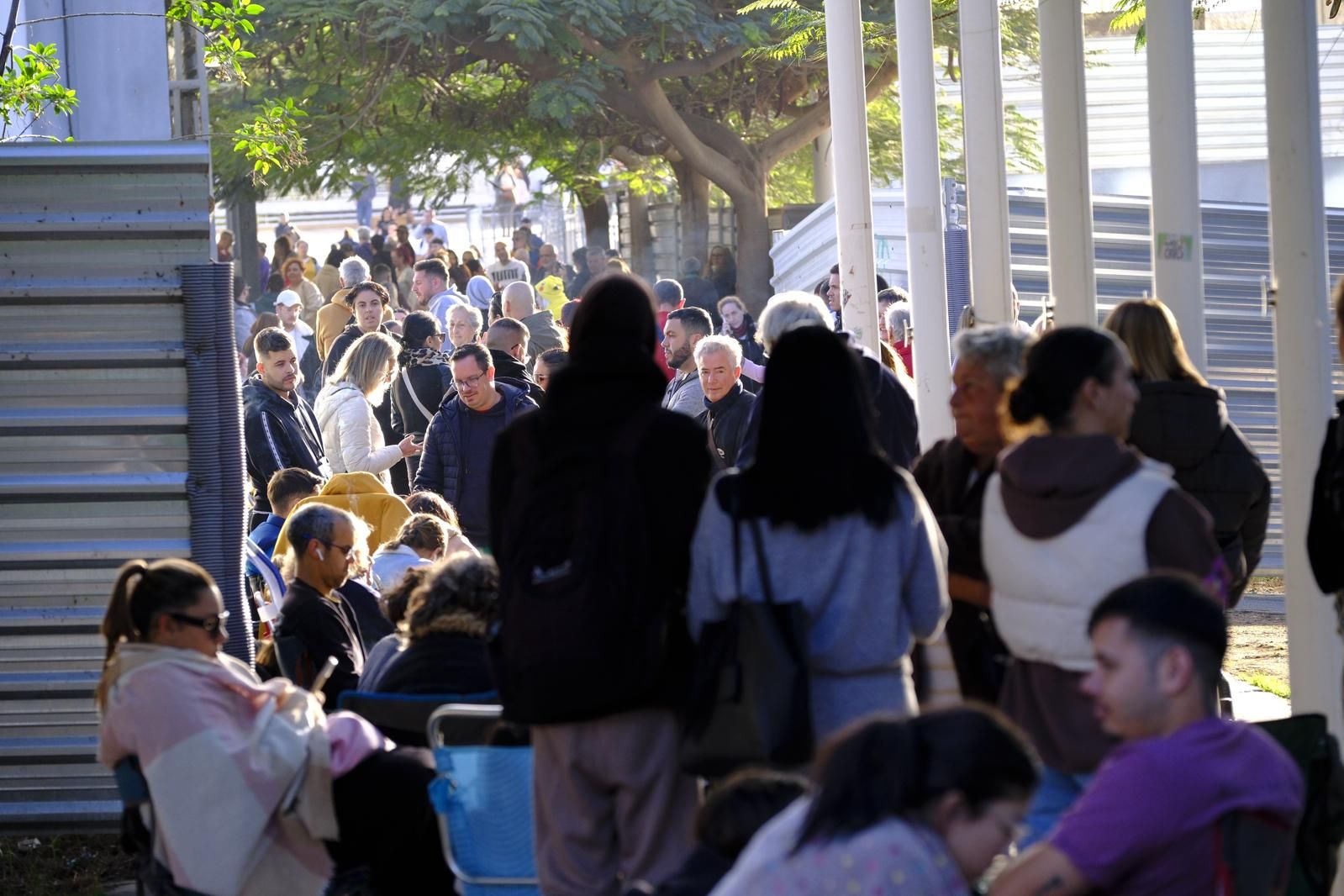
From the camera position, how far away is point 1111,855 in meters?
3.35

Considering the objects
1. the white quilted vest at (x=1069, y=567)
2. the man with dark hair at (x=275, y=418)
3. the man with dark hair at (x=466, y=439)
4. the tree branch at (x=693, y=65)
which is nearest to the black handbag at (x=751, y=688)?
the white quilted vest at (x=1069, y=567)

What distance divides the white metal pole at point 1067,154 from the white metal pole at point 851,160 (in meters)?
2.53

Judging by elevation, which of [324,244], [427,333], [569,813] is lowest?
[569,813]

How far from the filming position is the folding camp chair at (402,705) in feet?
18.0

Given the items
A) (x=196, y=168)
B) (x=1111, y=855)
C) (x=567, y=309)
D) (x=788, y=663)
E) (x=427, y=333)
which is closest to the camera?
(x=1111, y=855)

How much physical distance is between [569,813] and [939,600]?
1.00m

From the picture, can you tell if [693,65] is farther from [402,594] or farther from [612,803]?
[612,803]

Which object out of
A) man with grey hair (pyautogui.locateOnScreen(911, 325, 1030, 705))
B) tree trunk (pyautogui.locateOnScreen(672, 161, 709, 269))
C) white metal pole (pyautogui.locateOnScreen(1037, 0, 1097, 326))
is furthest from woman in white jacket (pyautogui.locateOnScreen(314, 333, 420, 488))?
tree trunk (pyautogui.locateOnScreen(672, 161, 709, 269))

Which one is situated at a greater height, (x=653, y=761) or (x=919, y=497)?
(x=919, y=497)

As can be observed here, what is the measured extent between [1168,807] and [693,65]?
24.9m

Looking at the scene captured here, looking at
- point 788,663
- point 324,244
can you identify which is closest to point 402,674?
point 788,663

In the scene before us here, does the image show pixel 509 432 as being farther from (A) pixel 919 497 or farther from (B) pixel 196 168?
(B) pixel 196 168

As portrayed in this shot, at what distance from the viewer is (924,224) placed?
11133 millimetres

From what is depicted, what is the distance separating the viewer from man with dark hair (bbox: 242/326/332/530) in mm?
9289
